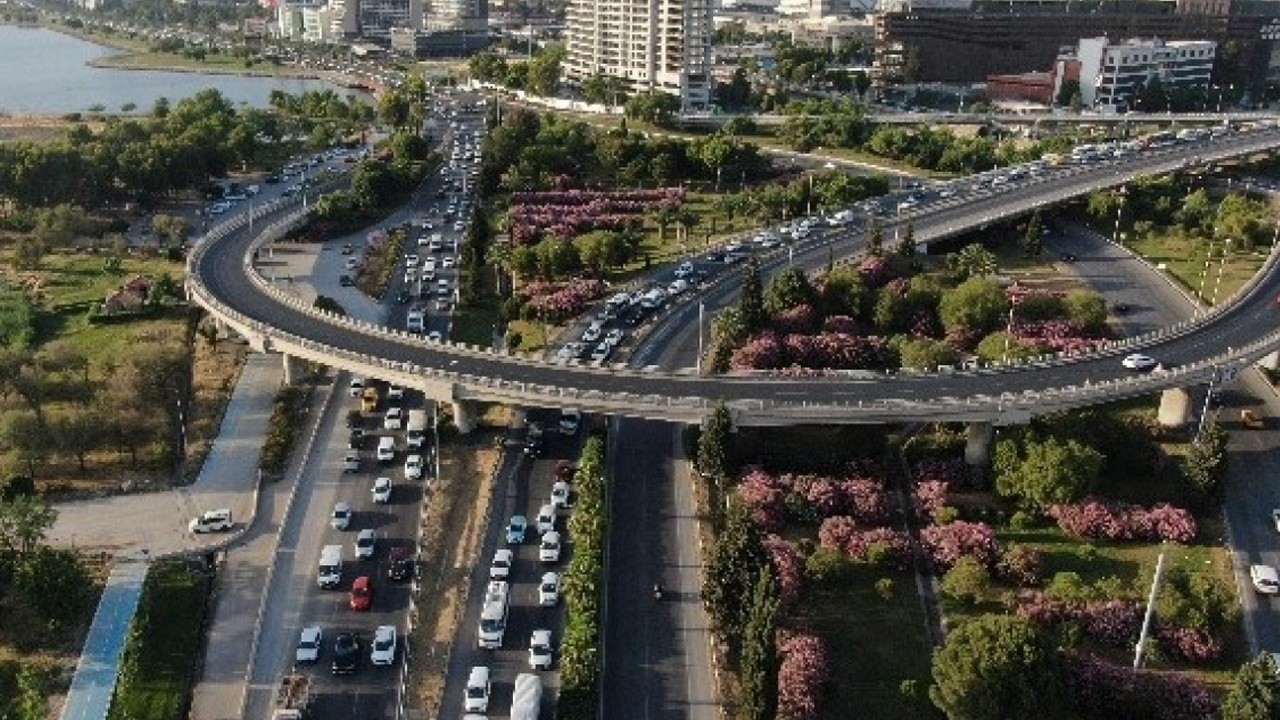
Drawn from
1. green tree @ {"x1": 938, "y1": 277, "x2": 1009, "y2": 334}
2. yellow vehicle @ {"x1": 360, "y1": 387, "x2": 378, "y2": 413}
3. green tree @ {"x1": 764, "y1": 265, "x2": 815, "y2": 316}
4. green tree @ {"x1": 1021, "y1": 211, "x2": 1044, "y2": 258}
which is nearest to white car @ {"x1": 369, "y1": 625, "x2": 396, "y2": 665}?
yellow vehicle @ {"x1": 360, "y1": 387, "x2": 378, "y2": 413}

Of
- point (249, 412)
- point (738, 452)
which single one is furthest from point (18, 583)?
point (738, 452)

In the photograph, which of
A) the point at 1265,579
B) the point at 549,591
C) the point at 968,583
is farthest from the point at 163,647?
the point at 1265,579

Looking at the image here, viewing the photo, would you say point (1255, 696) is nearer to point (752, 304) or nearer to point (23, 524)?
point (752, 304)

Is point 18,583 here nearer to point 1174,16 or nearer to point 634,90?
point 634,90

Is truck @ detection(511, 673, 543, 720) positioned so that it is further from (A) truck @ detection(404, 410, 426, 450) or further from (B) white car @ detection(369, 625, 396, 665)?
(A) truck @ detection(404, 410, 426, 450)

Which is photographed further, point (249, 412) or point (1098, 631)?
point (249, 412)
